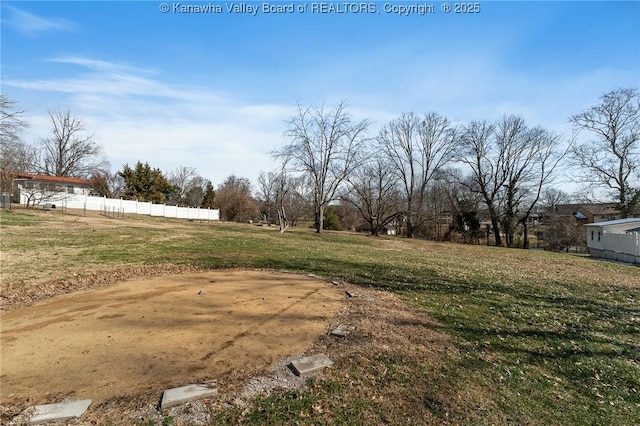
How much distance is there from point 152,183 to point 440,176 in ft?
124

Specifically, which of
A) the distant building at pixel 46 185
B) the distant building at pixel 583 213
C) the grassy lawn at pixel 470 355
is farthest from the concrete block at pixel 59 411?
the distant building at pixel 583 213

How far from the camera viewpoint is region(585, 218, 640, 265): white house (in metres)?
20.0

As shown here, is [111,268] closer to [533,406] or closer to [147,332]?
[147,332]

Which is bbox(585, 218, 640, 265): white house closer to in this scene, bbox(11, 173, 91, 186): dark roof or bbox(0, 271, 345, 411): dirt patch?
bbox(0, 271, 345, 411): dirt patch

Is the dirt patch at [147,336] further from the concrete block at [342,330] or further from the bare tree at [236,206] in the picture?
the bare tree at [236,206]

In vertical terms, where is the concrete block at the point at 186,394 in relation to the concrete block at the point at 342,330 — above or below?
above

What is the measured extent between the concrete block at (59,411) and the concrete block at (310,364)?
181cm

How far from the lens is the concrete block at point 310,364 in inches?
125

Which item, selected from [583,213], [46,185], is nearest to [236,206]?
[46,185]

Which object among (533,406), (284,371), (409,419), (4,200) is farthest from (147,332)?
(4,200)

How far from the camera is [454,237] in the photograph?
129 ft

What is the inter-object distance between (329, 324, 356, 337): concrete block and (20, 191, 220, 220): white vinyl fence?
33327 mm

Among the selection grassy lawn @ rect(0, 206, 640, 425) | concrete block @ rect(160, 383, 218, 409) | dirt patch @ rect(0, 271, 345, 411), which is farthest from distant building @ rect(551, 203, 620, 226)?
concrete block @ rect(160, 383, 218, 409)

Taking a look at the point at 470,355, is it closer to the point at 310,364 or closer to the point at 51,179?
the point at 310,364
